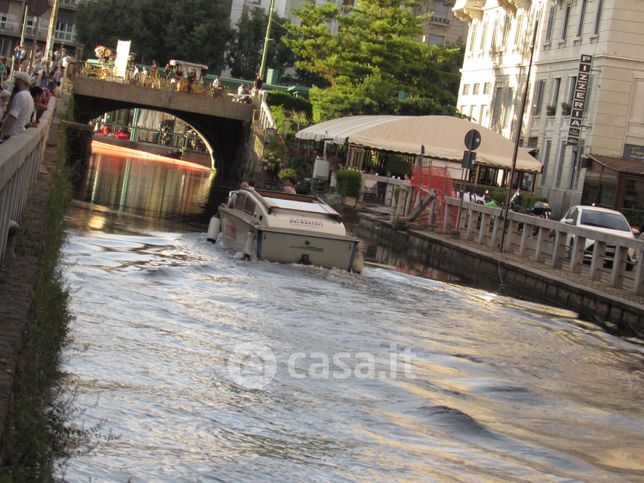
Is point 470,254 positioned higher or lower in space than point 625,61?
lower

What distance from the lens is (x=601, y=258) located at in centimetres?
2775

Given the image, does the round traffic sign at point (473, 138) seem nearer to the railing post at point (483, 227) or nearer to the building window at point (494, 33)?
the railing post at point (483, 227)

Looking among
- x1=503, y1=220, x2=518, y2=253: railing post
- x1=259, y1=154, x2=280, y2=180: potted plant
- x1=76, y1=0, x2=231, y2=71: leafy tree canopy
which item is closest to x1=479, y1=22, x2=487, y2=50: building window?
x1=259, y1=154, x2=280, y2=180: potted plant

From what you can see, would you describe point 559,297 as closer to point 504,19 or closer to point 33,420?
point 33,420

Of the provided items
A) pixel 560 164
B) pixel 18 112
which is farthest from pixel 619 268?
pixel 560 164

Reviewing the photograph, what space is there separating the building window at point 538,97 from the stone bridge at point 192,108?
15608 millimetres

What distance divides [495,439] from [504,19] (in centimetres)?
6031

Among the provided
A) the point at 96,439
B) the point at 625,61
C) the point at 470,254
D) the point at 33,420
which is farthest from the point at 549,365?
the point at 625,61

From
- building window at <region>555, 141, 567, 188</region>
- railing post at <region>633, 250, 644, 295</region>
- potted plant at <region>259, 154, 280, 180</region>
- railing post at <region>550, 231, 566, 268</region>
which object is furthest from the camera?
potted plant at <region>259, 154, 280, 180</region>

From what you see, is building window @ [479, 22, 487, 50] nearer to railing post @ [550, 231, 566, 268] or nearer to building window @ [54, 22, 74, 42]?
railing post @ [550, 231, 566, 268]

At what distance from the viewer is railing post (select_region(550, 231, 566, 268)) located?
3019cm

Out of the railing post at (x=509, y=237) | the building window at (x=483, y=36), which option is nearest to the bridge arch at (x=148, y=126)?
the building window at (x=483, y=36)

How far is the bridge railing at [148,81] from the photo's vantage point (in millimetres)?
65750

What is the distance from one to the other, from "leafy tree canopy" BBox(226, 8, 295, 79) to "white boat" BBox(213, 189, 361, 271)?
85427mm
